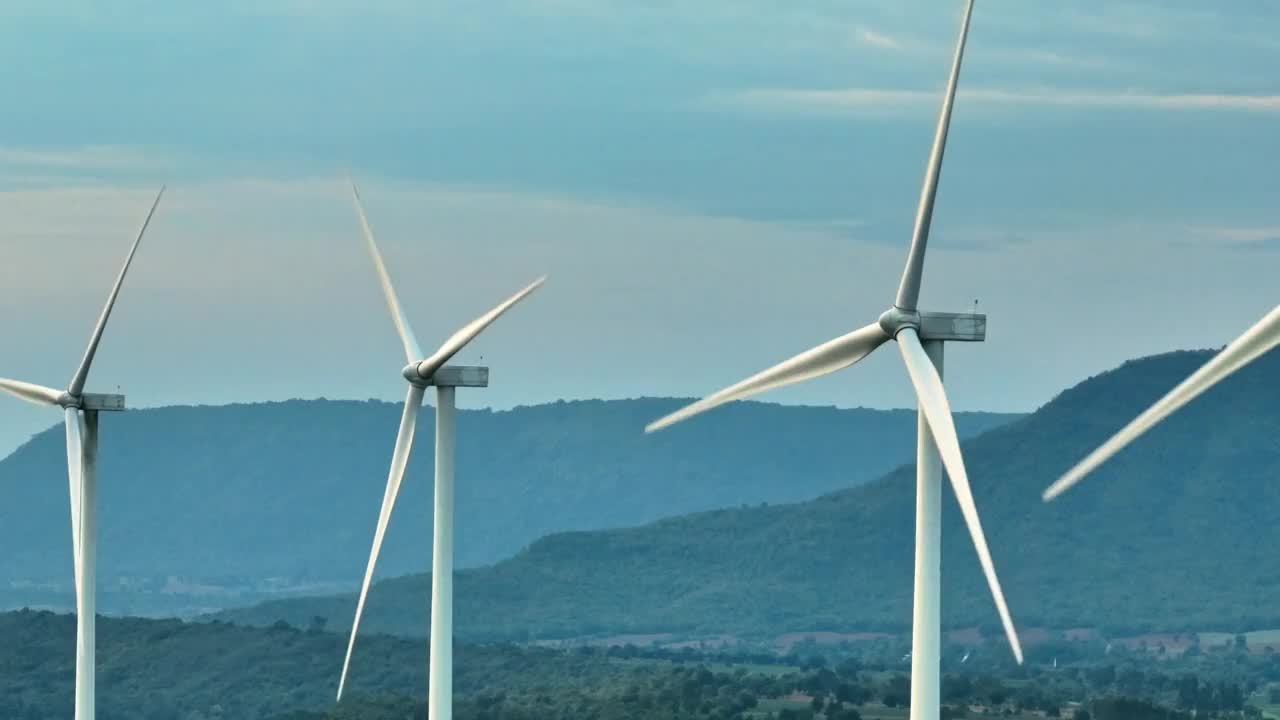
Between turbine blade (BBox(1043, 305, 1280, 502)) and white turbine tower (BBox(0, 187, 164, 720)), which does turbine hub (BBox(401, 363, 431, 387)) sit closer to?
white turbine tower (BBox(0, 187, 164, 720))

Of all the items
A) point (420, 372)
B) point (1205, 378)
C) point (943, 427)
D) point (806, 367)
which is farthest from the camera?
point (420, 372)

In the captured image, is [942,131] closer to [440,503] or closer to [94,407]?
[440,503]

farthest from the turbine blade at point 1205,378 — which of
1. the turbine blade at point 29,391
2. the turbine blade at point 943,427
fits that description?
the turbine blade at point 29,391

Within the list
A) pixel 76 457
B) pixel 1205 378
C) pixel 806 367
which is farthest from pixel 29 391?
pixel 1205 378

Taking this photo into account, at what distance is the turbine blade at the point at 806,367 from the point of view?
6078 cm

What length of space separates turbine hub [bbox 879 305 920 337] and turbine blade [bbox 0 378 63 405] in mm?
41780

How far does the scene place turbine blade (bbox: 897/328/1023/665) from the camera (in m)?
49.3

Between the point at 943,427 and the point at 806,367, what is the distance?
343 inches

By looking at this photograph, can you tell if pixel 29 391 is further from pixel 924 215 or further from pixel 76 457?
pixel 924 215

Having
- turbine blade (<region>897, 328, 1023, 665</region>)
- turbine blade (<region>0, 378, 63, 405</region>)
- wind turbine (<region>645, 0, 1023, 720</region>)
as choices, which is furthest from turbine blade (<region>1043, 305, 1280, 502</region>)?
turbine blade (<region>0, 378, 63, 405</region>)

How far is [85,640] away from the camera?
9375cm

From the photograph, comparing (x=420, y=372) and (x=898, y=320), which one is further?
(x=420, y=372)

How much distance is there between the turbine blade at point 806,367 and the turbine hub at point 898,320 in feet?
4.05

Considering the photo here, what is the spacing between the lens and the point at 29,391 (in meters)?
94.4
